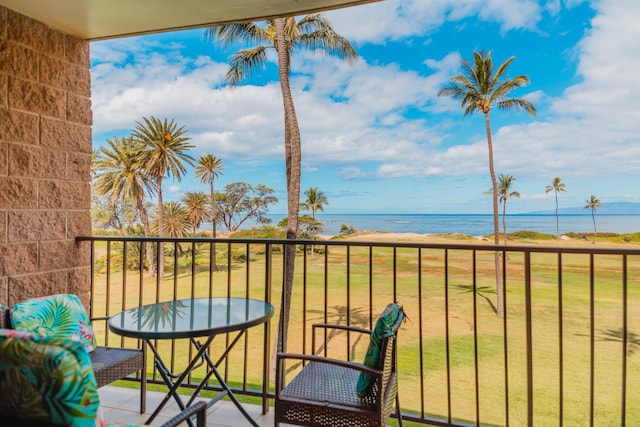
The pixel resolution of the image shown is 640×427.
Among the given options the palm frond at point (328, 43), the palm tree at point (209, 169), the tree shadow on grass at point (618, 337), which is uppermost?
the palm frond at point (328, 43)

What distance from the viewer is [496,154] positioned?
3262 centimetres

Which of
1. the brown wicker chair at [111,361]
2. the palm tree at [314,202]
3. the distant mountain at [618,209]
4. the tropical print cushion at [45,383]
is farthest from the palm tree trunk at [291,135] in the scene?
the distant mountain at [618,209]

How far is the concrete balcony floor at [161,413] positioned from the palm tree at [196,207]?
25.7m

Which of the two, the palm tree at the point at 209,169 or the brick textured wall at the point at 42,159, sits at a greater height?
the palm tree at the point at 209,169

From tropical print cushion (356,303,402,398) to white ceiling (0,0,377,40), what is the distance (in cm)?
191

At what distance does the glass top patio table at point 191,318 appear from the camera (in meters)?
1.76

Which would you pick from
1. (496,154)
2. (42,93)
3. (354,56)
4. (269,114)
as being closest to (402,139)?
(496,154)

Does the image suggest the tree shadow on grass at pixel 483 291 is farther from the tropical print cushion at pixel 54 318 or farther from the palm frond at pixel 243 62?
the tropical print cushion at pixel 54 318

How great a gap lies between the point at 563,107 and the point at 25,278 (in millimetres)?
38143

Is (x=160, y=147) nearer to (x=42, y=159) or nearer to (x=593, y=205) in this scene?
(x=42, y=159)

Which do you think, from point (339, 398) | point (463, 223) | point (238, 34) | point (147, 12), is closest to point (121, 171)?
point (238, 34)

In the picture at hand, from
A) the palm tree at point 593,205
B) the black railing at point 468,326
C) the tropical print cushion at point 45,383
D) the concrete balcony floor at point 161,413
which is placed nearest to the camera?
the tropical print cushion at point 45,383

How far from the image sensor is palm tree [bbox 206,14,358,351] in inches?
465

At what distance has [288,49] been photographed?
41.9 ft
